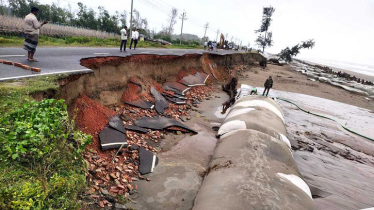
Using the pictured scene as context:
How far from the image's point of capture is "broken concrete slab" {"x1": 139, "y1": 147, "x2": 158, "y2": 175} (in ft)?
18.6

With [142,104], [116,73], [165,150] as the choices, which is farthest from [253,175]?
[116,73]

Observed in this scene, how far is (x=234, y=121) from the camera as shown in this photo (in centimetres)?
702

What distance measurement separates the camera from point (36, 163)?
286 centimetres

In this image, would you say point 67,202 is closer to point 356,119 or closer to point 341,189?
point 341,189

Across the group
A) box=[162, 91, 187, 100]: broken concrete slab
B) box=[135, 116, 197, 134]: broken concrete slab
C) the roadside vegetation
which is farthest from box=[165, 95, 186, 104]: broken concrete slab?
the roadside vegetation

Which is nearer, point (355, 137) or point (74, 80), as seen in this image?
point (74, 80)

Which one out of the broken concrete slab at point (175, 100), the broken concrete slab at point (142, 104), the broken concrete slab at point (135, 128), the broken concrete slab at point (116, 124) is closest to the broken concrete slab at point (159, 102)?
the broken concrete slab at point (142, 104)

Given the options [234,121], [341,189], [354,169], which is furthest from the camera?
[354,169]

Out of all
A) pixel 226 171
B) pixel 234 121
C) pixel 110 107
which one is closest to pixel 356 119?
pixel 234 121

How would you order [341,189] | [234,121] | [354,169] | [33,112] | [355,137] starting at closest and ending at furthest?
1. [33,112]
2. [341,189]
3. [234,121]
4. [354,169]
5. [355,137]

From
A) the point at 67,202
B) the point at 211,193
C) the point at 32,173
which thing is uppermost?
the point at 32,173

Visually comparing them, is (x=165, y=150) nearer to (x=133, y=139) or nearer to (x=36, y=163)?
(x=133, y=139)

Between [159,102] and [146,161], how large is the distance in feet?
16.5

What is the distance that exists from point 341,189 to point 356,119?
12622 mm
